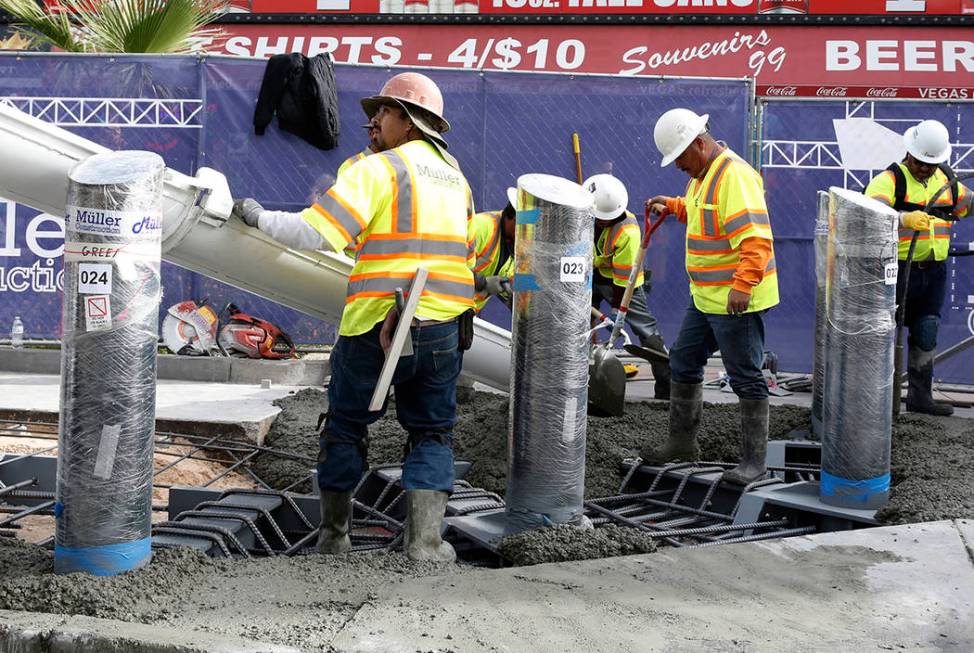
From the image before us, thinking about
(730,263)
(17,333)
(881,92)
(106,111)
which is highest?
(881,92)

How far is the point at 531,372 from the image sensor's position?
14.9 feet

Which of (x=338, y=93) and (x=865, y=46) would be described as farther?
(x=865, y=46)

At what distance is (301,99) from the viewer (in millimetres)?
9703

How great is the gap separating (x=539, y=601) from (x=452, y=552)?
967 millimetres

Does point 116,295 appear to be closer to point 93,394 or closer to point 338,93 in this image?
point 93,394

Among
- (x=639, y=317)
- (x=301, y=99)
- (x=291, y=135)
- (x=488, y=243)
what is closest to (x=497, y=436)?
(x=488, y=243)

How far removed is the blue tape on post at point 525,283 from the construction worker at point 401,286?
215 millimetres

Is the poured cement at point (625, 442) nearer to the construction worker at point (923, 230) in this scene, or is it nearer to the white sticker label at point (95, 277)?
the construction worker at point (923, 230)

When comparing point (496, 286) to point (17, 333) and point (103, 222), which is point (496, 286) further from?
point (17, 333)

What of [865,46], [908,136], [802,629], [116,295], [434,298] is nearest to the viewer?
[802,629]

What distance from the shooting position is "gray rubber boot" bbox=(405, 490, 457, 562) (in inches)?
169

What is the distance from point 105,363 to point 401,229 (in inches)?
47.7

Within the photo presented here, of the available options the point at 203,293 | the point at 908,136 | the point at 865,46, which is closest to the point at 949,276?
the point at 908,136

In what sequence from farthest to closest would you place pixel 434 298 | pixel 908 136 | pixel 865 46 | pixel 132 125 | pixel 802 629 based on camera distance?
pixel 865 46, pixel 132 125, pixel 908 136, pixel 434 298, pixel 802 629
